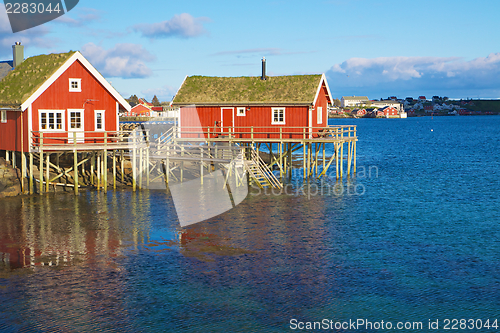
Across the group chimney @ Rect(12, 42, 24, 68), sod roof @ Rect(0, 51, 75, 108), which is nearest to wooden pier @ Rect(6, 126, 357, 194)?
sod roof @ Rect(0, 51, 75, 108)

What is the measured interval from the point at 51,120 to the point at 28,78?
3636 mm

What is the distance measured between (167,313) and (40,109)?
21.3m

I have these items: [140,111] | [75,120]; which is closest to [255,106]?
[75,120]

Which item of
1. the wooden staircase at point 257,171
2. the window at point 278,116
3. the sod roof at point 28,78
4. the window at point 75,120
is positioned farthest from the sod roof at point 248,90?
the sod roof at point 28,78

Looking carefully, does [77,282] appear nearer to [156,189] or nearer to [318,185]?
[156,189]

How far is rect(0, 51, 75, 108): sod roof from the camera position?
3231 centimetres

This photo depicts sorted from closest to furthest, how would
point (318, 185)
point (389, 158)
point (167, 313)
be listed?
point (167, 313) < point (318, 185) < point (389, 158)

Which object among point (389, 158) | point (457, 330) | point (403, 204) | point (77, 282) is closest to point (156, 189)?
point (403, 204)

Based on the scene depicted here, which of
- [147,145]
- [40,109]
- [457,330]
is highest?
[40,109]

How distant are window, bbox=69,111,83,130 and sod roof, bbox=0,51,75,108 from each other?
2.69m

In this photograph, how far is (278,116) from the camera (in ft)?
130

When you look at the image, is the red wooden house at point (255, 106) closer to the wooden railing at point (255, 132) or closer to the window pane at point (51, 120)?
the wooden railing at point (255, 132)

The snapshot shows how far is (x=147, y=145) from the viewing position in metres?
36.9

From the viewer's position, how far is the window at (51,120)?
107 ft
